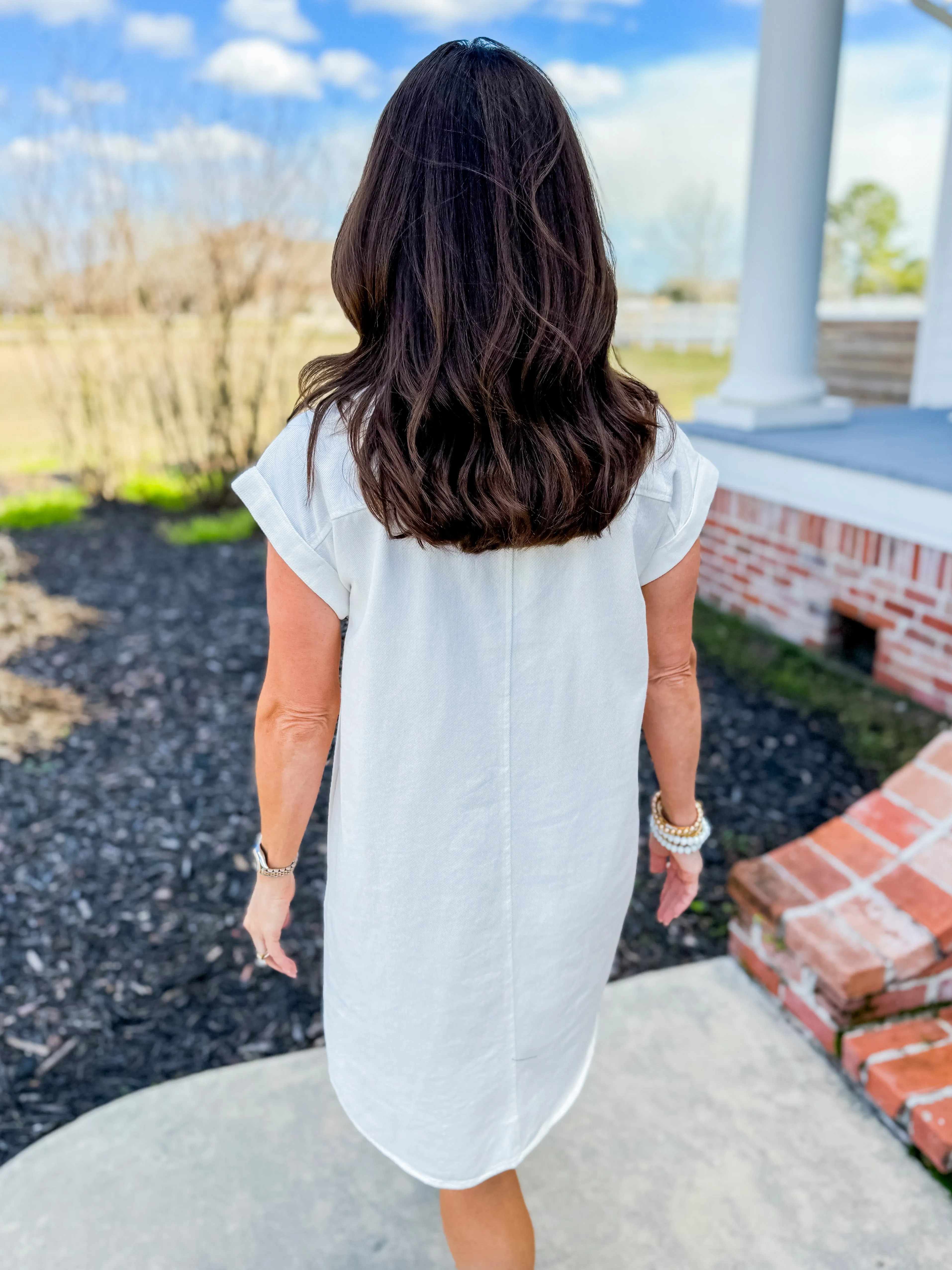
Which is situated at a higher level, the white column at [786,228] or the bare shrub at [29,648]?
the white column at [786,228]

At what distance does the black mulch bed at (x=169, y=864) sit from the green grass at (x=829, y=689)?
93 millimetres

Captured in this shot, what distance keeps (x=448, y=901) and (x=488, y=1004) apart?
167 millimetres

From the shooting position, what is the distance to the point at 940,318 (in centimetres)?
447

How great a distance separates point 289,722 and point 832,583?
2.98 m

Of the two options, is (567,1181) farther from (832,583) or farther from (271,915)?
(832,583)

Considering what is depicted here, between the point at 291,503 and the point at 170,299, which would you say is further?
the point at 170,299

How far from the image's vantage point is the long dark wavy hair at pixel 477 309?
84cm

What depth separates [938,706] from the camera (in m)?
3.13

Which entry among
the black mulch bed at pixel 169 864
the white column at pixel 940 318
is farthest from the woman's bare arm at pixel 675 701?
the white column at pixel 940 318

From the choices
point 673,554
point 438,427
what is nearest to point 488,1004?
point 673,554

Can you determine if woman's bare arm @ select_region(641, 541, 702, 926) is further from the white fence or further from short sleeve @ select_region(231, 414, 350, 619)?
the white fence

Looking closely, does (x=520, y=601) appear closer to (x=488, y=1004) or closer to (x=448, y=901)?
(x=448, y=901)

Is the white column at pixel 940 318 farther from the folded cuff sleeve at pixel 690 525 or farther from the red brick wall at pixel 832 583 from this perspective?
the folded cuff sleeve at pixel 690 525

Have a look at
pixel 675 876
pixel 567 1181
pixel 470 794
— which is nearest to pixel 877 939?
pixel 675 876
